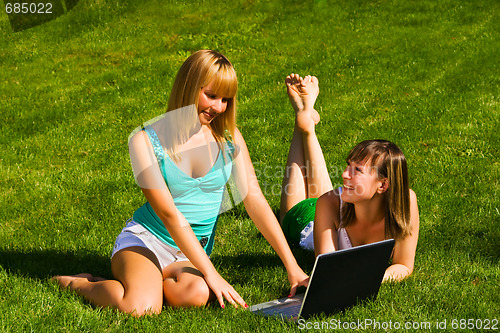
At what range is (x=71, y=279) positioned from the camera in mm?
4516

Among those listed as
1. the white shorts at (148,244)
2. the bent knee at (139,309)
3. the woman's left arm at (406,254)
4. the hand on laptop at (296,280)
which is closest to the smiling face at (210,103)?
the white shorts at (148,244)

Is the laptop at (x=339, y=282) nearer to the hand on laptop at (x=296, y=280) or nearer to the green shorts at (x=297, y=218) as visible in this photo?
the hand on laptop at (x=296, y=280)

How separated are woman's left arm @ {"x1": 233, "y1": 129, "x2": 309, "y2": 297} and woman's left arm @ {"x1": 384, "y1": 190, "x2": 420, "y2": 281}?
716 mm

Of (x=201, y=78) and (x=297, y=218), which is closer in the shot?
(x=201, y=78)

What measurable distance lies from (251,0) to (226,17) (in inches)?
59.2

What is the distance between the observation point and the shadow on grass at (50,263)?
4.84 m

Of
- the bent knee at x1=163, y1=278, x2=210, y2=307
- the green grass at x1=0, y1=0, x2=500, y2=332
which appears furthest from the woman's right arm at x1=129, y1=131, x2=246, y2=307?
the green grass at x1=0, y1=0, x2=500, y2=332

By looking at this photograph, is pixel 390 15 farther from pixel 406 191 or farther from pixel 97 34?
pixel 406 191

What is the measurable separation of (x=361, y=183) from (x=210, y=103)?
1.29 metres

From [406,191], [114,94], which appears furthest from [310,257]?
[114,94]

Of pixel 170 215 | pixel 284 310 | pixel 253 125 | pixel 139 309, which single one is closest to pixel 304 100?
pixel 170 215

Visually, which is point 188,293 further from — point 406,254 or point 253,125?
point 253,125

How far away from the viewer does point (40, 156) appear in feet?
25.7

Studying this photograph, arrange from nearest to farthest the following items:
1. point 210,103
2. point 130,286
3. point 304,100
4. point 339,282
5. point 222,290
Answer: point 339,282, point 222,290, point 130,286, point 210,103, point 304,100
